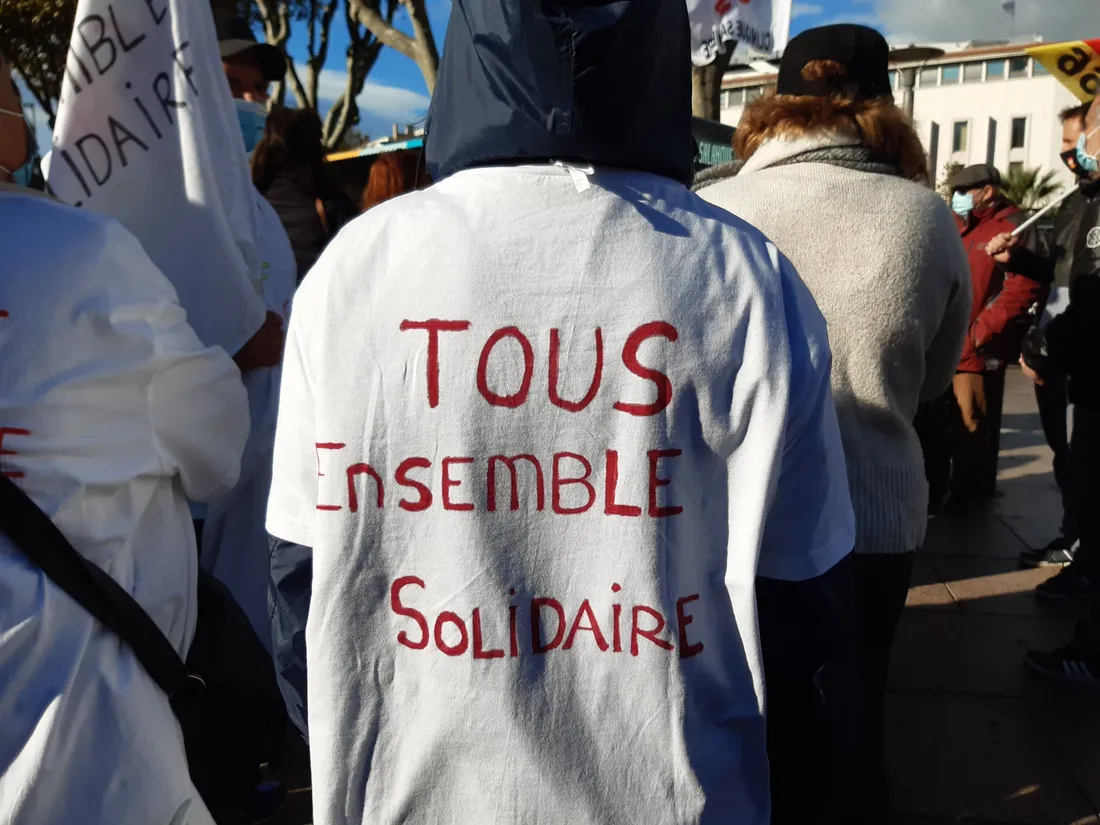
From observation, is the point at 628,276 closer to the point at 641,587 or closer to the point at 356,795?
the point at 641,587

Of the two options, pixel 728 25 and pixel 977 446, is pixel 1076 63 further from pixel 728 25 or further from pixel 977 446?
pixel 977 446

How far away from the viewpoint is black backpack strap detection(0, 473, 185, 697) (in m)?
1.56

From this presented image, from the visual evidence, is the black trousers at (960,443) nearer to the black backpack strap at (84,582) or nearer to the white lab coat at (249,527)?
the white lab coat at (249,527)

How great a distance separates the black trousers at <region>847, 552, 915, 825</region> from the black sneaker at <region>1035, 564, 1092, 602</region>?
2.65 metres

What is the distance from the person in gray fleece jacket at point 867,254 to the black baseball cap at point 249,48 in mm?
2336

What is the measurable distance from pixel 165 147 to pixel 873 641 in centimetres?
201

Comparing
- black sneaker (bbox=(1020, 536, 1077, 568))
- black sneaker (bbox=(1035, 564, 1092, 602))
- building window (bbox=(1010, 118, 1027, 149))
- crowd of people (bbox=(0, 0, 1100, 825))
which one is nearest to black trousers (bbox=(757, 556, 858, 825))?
crowd of people (bbox=(0, 0, 1100, 825))

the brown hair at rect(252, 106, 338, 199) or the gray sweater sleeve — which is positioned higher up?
the brown hair at rect(252, 106, 338, 199)

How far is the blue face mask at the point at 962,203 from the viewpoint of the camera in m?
6.41

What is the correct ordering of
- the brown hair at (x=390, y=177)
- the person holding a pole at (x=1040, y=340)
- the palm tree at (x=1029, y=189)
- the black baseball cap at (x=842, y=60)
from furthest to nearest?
the palm tree at (x=1029, y=189), the person holding a pole at (x=1040, y=340), the brown hair at (x=390, y=177), the black baseball cap at (x=842, y=60)

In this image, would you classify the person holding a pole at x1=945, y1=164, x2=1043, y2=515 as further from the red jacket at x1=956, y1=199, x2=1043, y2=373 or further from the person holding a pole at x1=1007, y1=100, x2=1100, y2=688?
the person holding a pole at x1=1007, y1=100, x2=1100, y2=688

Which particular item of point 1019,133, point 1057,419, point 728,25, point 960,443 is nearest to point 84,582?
point 728,25

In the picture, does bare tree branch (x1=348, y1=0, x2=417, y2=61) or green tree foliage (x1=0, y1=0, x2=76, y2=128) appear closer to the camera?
bare tree branch (x1=348, y1=0, x2=417, y2=61)

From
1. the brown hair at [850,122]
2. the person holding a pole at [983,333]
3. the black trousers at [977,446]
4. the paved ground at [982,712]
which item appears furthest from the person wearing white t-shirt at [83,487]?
the black trousers at [977,446]
